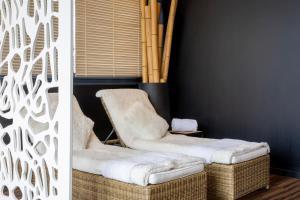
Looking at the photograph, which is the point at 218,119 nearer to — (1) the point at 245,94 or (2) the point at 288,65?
(1) the point at 245,94

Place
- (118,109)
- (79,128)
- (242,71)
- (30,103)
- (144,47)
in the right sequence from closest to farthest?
(30,103), (79,128), (118,109), (242,71), (144,47)

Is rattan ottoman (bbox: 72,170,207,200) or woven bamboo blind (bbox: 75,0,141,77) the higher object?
woven bamboo blind (bbox: 75,0,141,77)

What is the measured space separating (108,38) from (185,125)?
1.45 m

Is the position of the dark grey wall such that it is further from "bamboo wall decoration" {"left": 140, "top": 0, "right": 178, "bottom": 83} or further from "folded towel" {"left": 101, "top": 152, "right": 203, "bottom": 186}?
"folded towel" {"left": 101, "top": 152, "right": 203, "bottom": 186}

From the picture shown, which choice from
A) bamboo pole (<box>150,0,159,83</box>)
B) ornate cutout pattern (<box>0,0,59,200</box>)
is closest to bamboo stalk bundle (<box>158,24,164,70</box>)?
bamboo pole (<box>150,0,159,83</box>)

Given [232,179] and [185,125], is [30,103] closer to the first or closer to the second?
[232,179]

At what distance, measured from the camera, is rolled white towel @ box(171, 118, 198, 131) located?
463cm

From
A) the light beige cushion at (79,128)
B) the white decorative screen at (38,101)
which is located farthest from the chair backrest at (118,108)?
the white decorative screen at (38,101)

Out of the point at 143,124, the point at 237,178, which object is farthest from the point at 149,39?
the point at 237,178

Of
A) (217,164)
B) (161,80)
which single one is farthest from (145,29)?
(217,164)

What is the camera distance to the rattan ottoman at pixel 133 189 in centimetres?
258

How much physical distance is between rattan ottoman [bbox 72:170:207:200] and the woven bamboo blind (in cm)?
171

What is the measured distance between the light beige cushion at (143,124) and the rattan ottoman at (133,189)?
1.11 m

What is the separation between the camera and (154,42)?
4766 mm
